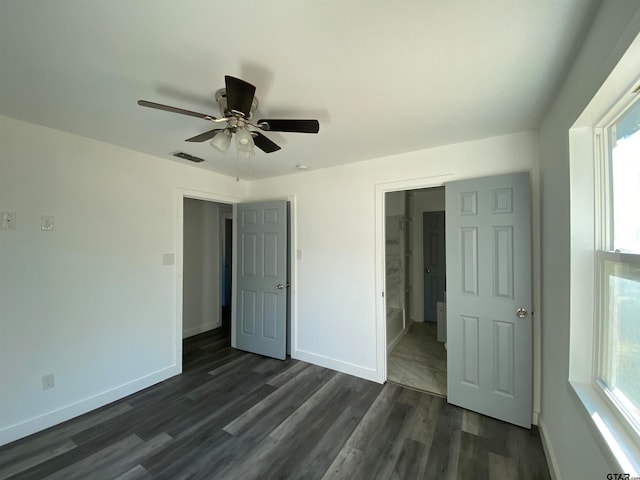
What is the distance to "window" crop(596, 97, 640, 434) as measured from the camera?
40.6 inches

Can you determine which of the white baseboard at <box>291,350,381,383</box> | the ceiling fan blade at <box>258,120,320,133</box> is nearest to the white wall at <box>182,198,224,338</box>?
the white baseboard at <box>291,350,381,383</box>

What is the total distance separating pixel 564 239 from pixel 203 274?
15.2 feet

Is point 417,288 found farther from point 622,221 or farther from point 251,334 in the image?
point 622,221

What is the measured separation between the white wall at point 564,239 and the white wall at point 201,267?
4.48 m

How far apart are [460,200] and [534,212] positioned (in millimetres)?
550

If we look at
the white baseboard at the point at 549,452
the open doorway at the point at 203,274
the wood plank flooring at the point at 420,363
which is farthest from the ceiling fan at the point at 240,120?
the open doorway at the point at 203,274

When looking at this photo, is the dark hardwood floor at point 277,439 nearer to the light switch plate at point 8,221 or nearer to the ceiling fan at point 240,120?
the light switch plate at point 8,221

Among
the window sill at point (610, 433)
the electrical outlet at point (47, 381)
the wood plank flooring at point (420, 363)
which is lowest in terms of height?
the wood plank flooring at point (420, 363)

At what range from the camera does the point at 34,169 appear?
6.84 feet

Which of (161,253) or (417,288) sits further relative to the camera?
(417,288)

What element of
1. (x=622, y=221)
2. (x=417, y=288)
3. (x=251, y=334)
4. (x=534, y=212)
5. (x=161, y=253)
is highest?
(x=534, y=212)

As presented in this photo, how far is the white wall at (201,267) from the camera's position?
4281 mm

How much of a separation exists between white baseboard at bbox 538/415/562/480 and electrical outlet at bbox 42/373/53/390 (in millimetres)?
3669

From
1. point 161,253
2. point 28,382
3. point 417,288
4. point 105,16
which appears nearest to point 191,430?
point 28,382
